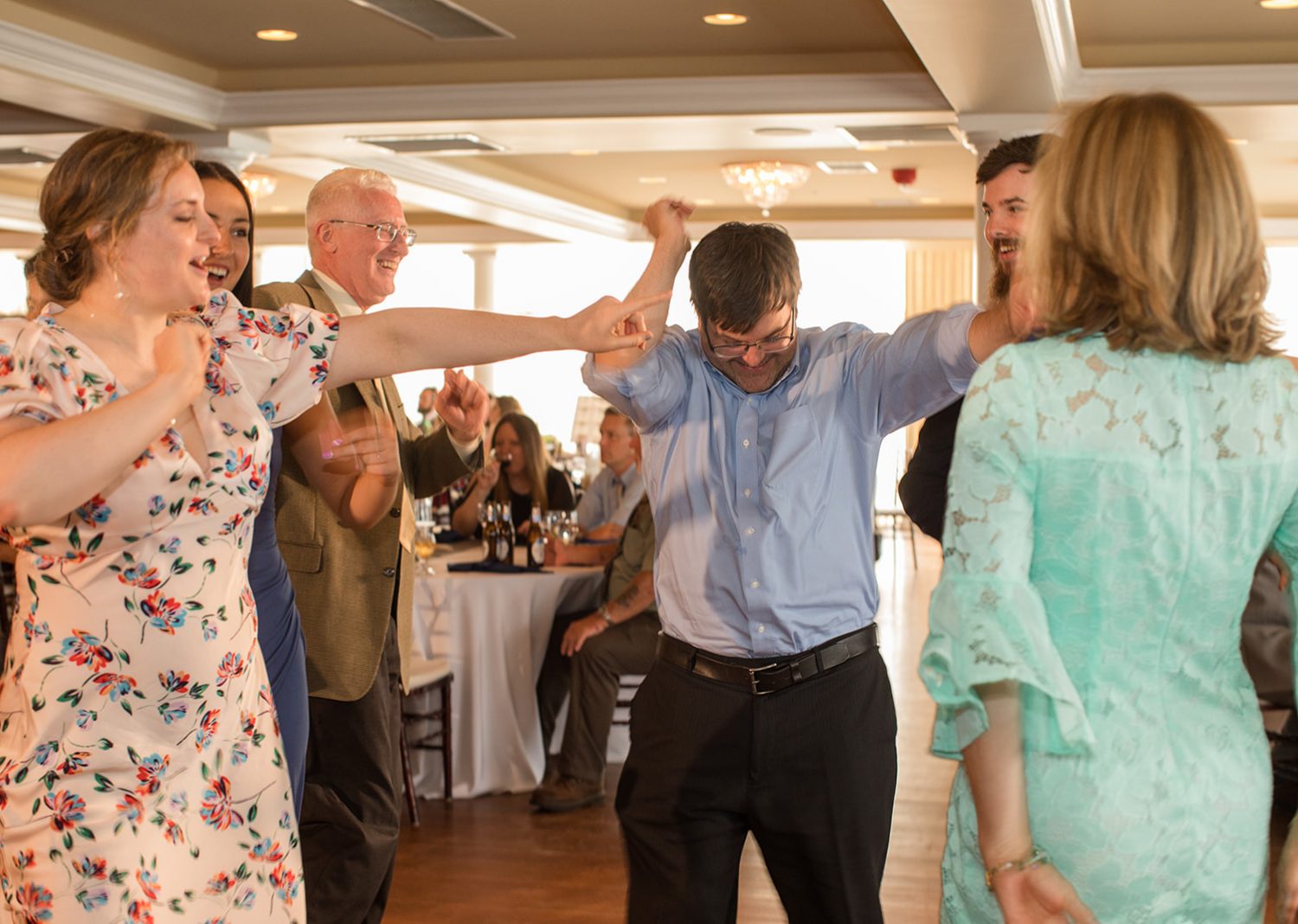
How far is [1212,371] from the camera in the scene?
1200 millimetres

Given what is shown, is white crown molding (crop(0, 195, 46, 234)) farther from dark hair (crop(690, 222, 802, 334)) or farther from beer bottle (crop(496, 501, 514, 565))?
dark hair (crop(690, 222, 802, 334))

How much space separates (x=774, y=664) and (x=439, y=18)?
17.1 feet

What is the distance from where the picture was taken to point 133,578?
5.02 ft

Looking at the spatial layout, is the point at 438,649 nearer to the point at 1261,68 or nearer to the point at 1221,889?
the point at 1221,889

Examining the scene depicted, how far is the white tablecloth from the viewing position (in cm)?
458

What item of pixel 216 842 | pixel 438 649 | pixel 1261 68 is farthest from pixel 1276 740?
pixel 1261 68

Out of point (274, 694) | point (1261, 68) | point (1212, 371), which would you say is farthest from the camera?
point (1261, 68)

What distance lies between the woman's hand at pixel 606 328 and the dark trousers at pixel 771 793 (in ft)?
1.84

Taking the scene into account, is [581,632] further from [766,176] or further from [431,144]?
[766,176]

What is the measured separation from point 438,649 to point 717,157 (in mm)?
6334

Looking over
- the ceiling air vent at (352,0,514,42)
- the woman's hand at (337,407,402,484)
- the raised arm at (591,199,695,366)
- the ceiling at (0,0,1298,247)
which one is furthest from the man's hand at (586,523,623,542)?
the raised arm at (591,199,695,366)

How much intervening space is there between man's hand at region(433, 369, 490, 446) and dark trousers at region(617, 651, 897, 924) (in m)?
0.68

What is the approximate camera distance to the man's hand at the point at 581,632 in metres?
4.57

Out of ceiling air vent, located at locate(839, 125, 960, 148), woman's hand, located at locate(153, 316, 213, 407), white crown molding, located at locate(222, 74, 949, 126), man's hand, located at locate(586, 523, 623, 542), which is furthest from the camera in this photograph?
ceiling air vent, located at locate(839, 125, 960, 148)
